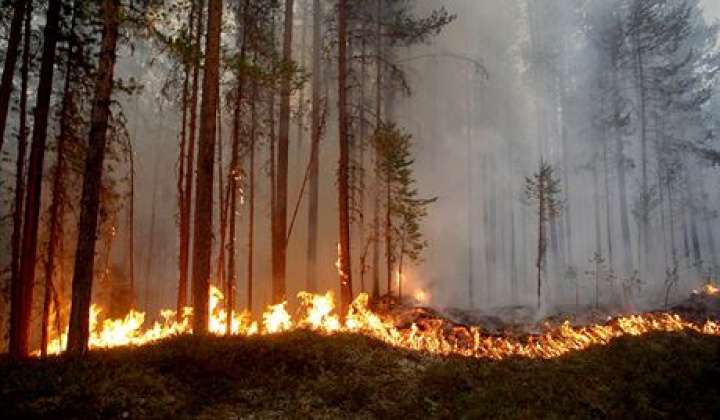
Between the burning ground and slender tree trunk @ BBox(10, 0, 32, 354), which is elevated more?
slender tree trunk @ BBox(10, 0, 32, 354)

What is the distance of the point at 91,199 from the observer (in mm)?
9719

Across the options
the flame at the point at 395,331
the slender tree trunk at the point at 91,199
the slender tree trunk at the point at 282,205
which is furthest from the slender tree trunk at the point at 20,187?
the slender tree trunk at the point at 282,205

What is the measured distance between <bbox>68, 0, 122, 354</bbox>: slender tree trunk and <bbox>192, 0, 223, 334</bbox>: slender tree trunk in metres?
2.27

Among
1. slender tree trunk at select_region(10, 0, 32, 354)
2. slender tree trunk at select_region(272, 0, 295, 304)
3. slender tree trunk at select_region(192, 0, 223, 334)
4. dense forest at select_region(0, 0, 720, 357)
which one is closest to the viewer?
slender tree trunk at select_region(192, 0, 223, 334)

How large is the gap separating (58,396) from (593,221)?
4622cm

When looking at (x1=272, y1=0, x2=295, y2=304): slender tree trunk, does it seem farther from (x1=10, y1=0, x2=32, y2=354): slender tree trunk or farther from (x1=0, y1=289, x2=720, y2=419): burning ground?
(x1=10, y1=0, x2=32, y2=354): slender tree trunk

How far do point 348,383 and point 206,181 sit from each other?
5650 millimetres

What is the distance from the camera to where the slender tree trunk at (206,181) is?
11766 mm

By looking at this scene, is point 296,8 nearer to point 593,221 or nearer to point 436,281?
point 436,281

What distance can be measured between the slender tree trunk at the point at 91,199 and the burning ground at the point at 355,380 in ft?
2.17

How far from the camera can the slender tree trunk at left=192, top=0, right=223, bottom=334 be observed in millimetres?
11766

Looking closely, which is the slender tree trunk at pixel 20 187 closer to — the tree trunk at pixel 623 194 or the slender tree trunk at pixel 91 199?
the slender tree trunk at pixel 91 199

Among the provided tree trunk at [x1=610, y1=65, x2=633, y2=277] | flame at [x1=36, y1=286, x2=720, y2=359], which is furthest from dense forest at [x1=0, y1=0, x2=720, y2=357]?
flame at [x1=36, y1=286, x2=720, y2=359]

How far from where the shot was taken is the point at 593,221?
1829 inches
